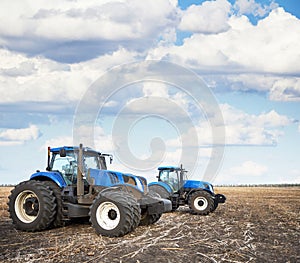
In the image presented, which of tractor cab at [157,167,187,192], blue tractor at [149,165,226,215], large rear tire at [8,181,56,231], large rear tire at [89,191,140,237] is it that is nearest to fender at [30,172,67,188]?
large rear tire at [8,181,56,231]

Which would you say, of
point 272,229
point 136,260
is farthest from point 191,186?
point 136,260

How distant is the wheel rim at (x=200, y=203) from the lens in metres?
21.9

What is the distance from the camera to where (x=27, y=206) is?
48.2 feet

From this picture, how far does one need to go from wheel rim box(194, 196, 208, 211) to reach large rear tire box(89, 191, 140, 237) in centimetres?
882

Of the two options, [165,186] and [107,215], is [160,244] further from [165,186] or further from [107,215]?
[165,186]

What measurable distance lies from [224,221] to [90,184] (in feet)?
19.9

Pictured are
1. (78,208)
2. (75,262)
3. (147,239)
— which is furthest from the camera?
(78,208)

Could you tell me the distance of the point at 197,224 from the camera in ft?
56.0

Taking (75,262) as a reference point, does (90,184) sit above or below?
above

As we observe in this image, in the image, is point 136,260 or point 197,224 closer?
point 136,260

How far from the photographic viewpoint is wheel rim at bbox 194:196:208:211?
21859mm

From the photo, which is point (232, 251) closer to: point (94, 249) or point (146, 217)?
point (94, 249)

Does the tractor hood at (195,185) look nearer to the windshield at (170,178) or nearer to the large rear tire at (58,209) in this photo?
the windshield at (170,178)

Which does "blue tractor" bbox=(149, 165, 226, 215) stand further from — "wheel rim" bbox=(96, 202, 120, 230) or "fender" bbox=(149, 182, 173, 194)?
"wheel rim" bbox=(96, 202, 120, 230)
